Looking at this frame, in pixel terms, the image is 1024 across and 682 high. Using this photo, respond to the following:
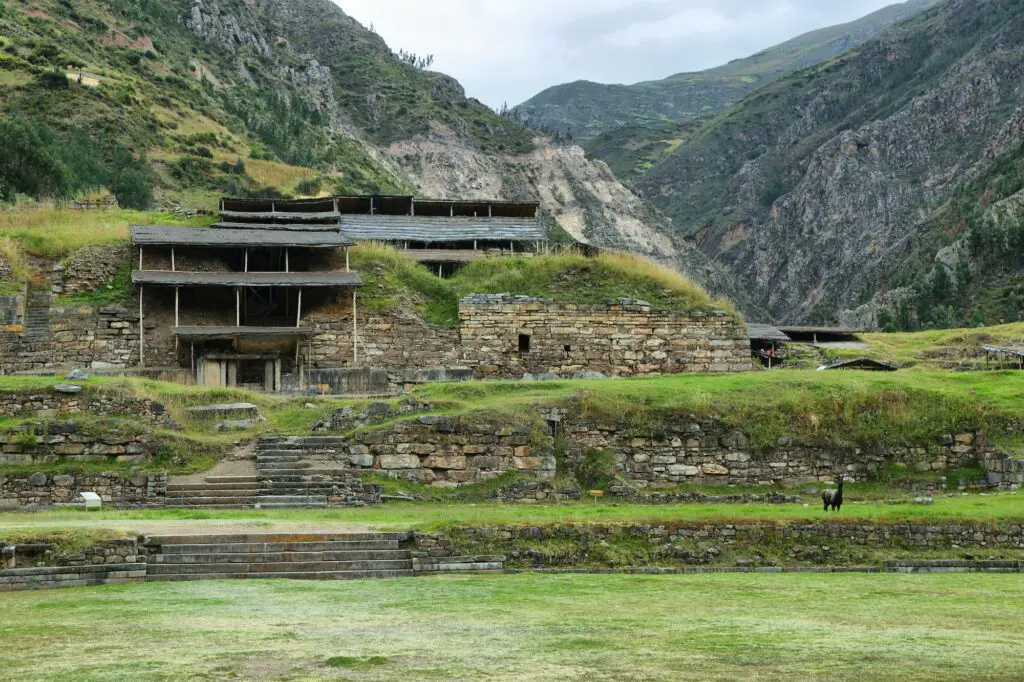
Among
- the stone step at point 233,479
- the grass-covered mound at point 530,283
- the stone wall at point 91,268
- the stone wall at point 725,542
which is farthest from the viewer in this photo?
the grass-covered mound at point 530,283

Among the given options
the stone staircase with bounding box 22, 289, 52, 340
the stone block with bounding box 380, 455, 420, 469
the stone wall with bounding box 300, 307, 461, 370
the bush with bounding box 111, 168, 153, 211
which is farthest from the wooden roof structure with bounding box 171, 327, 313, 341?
the bush with bounding box 111, 168, 153, 211

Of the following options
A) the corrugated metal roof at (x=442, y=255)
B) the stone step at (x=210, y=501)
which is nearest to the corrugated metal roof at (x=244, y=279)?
the corrugated metal roof at (x=442, y=255)

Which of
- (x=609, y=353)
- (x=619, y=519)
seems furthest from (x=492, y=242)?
(x=619, y=519)

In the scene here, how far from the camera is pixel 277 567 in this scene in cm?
1490

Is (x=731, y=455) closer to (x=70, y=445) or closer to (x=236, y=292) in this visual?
(x=70, y=445)

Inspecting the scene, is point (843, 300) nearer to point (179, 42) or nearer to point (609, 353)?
point (179, 42)

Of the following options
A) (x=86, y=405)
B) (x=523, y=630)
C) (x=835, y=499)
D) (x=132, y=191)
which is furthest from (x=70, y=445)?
(x=132, y=191)

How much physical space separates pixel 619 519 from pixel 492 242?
28651 millimetres

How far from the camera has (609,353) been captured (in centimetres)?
3528

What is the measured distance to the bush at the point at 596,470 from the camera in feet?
76.7

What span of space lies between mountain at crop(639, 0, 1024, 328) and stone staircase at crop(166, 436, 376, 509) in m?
65.9

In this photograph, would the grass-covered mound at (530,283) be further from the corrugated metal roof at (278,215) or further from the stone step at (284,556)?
the stone step at (284,556)

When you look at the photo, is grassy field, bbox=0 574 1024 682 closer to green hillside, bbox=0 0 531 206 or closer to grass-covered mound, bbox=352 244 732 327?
grass-covered mound, bbox=352 244 732 327

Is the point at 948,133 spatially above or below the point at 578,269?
above
